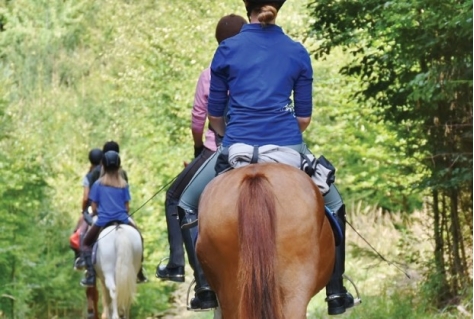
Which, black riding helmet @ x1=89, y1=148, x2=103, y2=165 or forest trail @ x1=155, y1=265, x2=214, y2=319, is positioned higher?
black riding helmet @ x1=89, y1=148, x2=103, y2=165

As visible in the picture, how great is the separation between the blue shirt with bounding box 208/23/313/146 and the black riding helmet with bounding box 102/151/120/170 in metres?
8.69

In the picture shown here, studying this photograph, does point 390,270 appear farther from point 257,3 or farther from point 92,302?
point 257,3

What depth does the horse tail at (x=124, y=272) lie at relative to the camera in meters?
16.8

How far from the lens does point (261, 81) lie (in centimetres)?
772

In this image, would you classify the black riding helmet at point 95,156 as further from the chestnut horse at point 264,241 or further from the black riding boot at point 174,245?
the chestnut horse at point 264,241

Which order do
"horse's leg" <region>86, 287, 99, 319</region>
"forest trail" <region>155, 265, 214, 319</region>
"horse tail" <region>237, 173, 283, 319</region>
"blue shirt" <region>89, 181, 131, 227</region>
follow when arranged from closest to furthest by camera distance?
"horse tail" <region>237, 173, 283, 319</region>, "blue shirt" <region>89, 181, 131, 227</region>, "horse's leg" <region>86, 287, 99, 319</region>, "forest trail" <region>155, 265, 214, 319</region>

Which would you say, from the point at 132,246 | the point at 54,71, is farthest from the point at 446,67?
the point at 54,71

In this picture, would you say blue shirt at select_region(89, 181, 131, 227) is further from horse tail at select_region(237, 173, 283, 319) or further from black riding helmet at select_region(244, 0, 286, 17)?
horse tail at select_region(237, 173, 283, 319)

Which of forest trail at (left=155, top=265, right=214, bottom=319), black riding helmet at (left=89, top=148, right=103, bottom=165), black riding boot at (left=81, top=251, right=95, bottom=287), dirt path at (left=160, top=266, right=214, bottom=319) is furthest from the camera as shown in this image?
forest trail at (left=155, top=265, right=214, bottom=319)

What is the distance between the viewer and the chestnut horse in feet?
22.1

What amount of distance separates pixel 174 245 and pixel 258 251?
439 centimetres

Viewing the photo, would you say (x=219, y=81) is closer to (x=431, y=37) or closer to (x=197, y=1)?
(x=431, y=37)

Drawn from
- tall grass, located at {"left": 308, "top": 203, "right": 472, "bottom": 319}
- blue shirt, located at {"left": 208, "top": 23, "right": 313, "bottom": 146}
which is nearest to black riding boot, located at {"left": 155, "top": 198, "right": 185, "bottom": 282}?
tall grass, located at {"left": 308, "top": 203, "right": 472, "bottom": 319}

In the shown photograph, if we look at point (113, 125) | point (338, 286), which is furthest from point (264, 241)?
point (113, 125)
